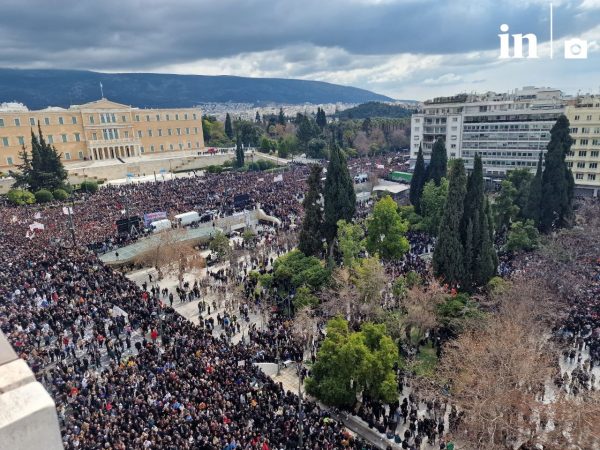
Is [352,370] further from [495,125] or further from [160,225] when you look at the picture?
[495,125]

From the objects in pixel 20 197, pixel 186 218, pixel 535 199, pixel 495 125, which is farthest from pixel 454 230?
pixel 20 197

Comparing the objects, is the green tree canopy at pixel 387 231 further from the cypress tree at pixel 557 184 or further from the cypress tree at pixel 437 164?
the cypress tree at pixel 437 164

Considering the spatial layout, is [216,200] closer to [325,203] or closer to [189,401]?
[325,203]

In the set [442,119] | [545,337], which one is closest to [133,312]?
[545,337]

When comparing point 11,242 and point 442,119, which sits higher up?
point 442,119

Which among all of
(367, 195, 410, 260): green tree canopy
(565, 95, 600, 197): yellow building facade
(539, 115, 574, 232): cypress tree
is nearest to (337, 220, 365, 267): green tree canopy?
(367, 195, 410, 260): green tree canopy
